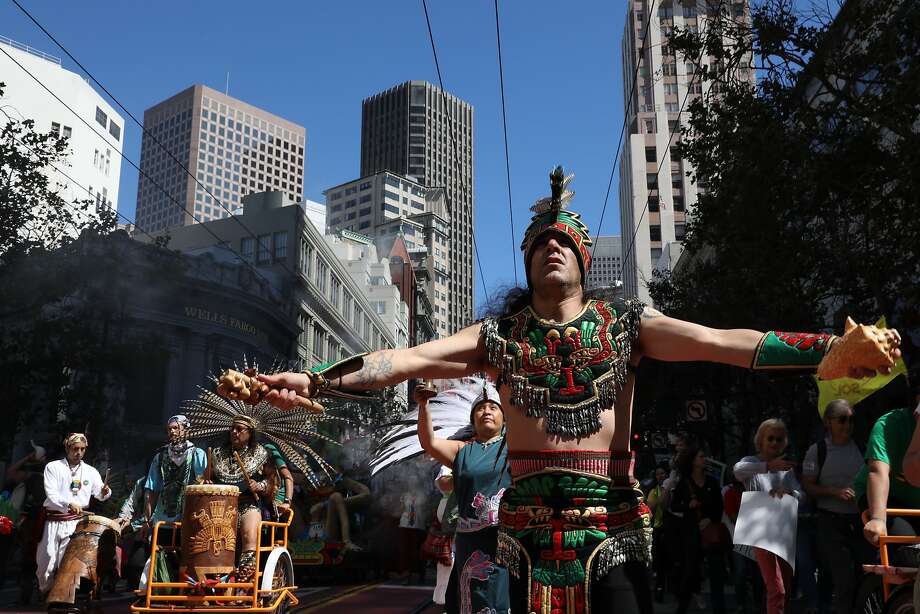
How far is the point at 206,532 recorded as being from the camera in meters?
7.24

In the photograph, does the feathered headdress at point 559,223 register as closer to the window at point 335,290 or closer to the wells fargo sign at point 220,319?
the wells fargo sign at point 220,319

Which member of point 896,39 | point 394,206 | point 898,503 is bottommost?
point 898,503

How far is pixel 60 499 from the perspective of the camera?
938cm

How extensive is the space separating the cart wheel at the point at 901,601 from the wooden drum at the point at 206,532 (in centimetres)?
470

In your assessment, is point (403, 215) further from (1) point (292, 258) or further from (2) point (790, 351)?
(2) point (790, 351)

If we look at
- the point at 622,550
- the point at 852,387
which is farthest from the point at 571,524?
the point at 852,387

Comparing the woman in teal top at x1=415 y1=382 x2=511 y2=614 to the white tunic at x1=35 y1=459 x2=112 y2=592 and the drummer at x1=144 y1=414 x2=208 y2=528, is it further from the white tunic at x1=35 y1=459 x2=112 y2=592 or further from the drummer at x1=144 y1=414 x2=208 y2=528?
the white tunic at x1=35 y1=459 x2=112 y2=592

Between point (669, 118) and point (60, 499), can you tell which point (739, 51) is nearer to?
point (60, 499)

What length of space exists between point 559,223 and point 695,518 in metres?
6.33

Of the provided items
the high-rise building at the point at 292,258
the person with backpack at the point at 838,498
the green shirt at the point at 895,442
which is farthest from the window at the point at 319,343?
the green shirt at the point at 895,442

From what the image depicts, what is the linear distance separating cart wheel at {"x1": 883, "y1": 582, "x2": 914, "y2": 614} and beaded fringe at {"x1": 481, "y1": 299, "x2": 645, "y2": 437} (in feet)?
7.12

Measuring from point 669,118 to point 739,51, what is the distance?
81.9 metres

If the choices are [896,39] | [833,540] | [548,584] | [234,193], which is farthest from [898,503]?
[234,193]

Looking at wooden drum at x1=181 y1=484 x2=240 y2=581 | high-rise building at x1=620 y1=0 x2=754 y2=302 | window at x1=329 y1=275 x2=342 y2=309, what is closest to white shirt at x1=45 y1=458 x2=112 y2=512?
wooden drum at x1=181 y1=484 x2=240 y2=581
